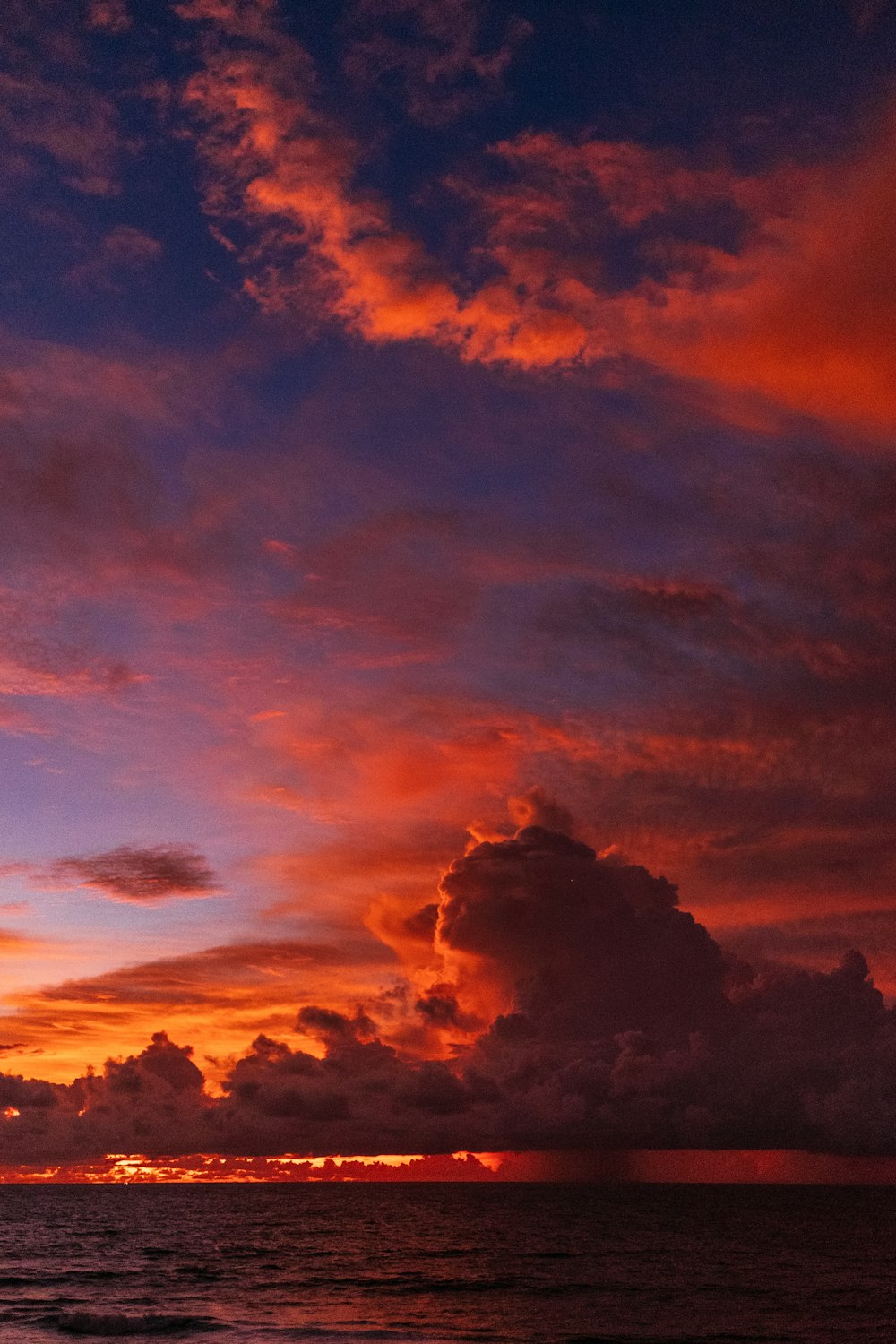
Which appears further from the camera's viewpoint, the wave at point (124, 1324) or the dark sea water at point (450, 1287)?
the dark sea water at point (450, 1287)

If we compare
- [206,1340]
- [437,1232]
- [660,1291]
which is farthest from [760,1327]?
[437,1232]

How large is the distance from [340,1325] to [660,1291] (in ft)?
111

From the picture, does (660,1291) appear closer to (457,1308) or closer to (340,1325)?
(457,1308)

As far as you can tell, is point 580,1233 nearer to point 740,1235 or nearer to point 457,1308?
point 740,1235

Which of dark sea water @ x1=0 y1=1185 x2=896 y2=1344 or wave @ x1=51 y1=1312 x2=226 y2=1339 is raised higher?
wave @ x1=51 y1=1312 x2=226 y2=1339

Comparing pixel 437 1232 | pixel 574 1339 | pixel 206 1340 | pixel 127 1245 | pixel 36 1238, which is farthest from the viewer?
pixel 437 1232

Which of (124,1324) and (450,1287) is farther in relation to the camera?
(450,1287)

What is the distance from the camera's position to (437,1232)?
17400cm

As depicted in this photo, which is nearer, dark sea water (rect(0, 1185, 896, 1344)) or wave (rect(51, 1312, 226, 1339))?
wave (rect(51, 1312, 226, 1339))

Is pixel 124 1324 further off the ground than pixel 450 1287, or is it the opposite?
pixel 124 1324

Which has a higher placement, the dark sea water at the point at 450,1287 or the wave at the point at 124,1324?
the wave at the point at 124,1324

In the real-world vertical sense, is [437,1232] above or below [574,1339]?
below

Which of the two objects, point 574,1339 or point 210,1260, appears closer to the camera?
point 574,1339

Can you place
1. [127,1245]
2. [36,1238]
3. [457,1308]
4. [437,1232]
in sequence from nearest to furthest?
[457,1308] → [127,1245] → [36,1238] → [437,1232]
